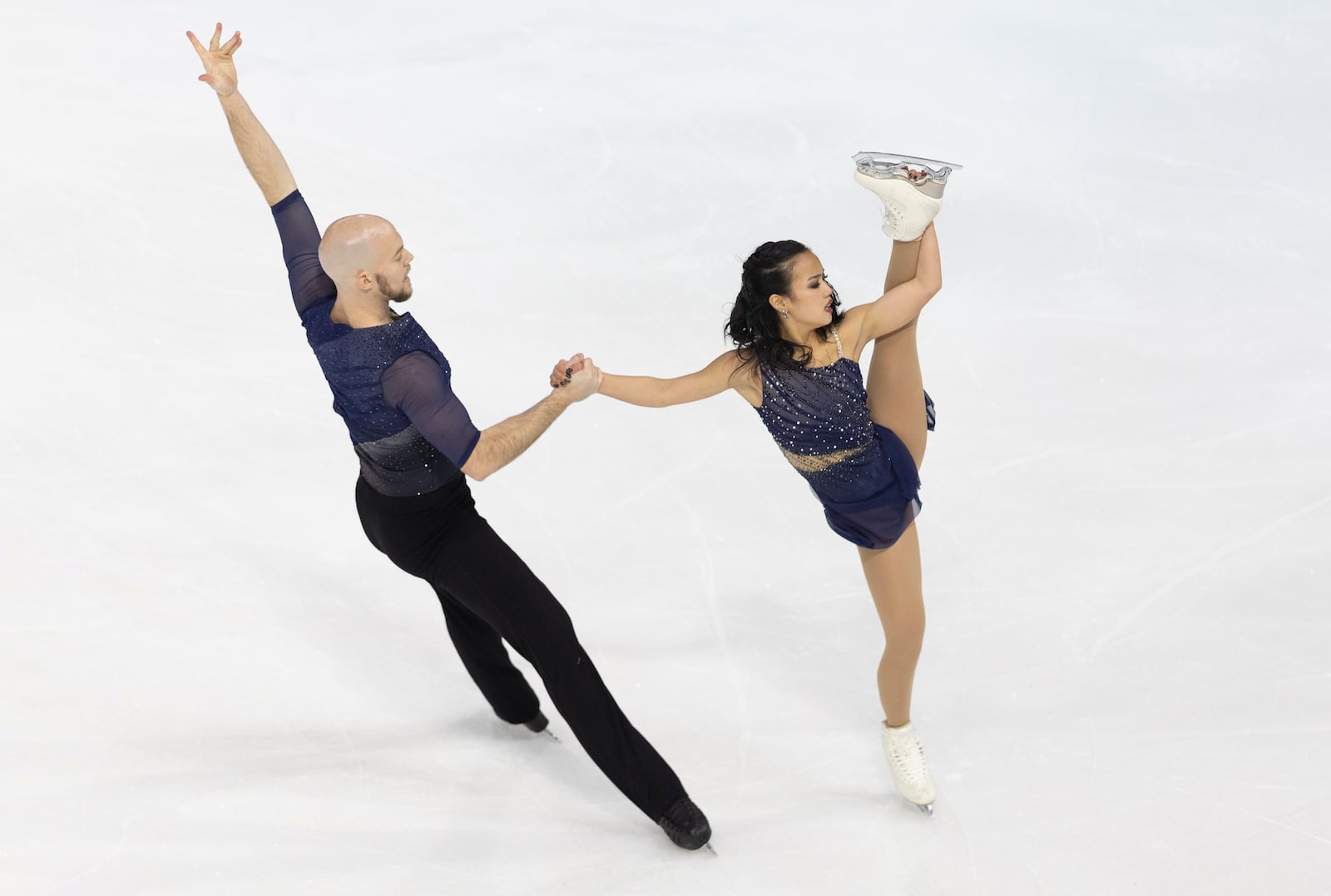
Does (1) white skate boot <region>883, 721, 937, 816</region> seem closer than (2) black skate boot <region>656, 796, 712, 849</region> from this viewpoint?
No

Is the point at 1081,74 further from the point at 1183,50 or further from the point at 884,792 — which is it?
the point at 884,792

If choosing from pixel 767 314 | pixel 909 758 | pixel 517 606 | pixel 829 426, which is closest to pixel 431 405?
pixel 517 606

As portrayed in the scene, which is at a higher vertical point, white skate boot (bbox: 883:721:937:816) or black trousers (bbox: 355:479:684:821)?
black trousers (bbox: 355:479:684:821)

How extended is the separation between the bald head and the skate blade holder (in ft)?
3.62

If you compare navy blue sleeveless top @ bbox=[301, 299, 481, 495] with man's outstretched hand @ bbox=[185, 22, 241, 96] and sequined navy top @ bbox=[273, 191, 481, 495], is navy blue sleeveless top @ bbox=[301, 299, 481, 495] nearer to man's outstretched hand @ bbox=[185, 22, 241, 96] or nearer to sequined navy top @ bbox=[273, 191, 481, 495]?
sequined navy top @ bbox=[273, 191, 481, 495]

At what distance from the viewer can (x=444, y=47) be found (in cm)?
762

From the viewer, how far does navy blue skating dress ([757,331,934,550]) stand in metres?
3.23

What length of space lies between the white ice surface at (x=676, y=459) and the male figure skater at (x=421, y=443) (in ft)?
1.21

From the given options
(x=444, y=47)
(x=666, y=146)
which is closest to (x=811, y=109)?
(x=666, y=146)

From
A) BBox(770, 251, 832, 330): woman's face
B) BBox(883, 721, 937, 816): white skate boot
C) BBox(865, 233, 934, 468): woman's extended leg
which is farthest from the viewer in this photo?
BBox(883, 721, 937, 816): white skate boot

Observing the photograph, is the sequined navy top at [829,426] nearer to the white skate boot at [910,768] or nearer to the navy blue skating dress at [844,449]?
the navy blue skating dress at [844,449]

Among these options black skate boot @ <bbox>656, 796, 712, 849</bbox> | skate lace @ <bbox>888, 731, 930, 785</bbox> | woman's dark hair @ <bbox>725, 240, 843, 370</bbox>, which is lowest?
black skate boot @ <bbox>656, 796, 712, 849</bbox>

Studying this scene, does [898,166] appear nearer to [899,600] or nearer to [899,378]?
[899,378]

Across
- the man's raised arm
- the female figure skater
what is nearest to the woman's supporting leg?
the female figure skater
